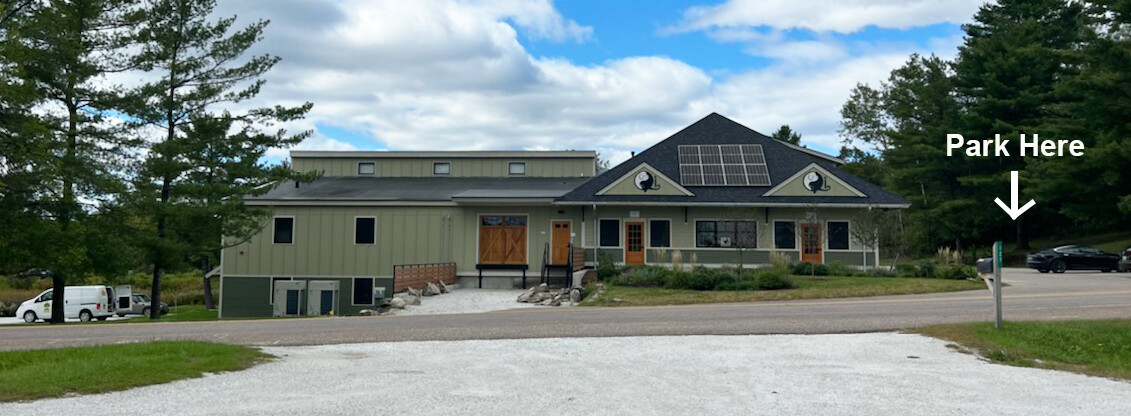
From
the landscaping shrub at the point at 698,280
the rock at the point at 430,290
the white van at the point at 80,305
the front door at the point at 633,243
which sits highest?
the front door at the point at 633,243

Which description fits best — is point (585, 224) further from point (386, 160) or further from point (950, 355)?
point (950, 355)

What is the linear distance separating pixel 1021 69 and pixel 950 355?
38.7m

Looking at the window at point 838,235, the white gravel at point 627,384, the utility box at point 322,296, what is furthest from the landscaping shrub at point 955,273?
Result: the utility box at point 322,296

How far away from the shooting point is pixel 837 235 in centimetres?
3016

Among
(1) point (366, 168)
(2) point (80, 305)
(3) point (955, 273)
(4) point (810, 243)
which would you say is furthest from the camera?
(1) point (366, 168)

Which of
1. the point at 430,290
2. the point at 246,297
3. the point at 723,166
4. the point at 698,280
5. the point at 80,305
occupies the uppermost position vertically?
the point at 723,166

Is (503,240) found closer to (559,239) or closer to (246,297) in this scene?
(559,239)

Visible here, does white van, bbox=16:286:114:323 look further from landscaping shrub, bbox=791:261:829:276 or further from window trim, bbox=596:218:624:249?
landscaping shrub, bbox=791:261:829:276

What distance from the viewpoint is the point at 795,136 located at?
254ft

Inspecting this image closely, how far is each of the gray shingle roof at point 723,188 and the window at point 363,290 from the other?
7.47m

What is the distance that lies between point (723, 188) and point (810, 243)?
11.3 feet

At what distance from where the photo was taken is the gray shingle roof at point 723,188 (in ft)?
98.0

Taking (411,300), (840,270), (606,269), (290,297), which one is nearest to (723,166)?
(840,270)

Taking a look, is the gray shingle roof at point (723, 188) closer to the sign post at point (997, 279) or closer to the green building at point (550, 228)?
the green building at point (550, 228)
